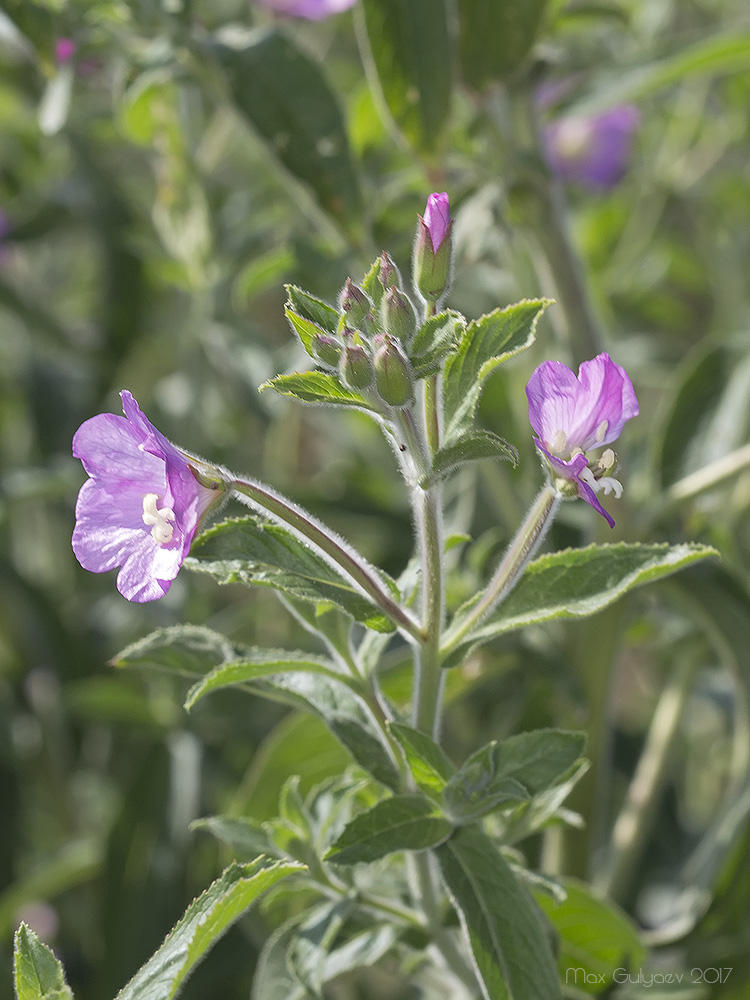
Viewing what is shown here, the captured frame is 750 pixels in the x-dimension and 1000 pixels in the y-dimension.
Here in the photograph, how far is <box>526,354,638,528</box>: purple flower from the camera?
0.56 meters

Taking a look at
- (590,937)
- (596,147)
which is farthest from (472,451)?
(596,147)

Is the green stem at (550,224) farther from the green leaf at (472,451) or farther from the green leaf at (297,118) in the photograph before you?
the green leaf at (472,451)

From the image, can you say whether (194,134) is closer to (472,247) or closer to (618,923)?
(472,247)

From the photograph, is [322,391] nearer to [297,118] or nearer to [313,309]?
[313,309]

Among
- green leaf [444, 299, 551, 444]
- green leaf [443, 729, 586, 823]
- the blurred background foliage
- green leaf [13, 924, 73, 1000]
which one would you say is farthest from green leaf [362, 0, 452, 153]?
green leaf [13, 924, 73, 1000]

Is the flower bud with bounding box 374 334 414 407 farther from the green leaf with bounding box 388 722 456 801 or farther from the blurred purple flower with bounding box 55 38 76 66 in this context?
the blurred purple flower with bounding box 55 38 76 66

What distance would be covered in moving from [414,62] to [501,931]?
72 centimetres

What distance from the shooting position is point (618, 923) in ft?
2.78

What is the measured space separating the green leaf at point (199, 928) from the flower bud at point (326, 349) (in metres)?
0.29

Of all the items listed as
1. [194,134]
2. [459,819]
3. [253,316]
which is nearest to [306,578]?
[459,819]

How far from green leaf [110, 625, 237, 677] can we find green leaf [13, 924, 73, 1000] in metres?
0.17

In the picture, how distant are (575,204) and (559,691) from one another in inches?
40.8

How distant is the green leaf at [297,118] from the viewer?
3.21 ft

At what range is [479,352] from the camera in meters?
A: 0.58
